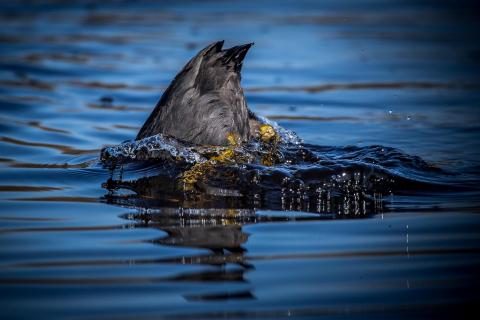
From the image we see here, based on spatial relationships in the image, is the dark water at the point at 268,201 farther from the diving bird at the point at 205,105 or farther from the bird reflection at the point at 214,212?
the diving bird at the point at 205,105

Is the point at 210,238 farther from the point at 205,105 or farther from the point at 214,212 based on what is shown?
the point at 205,105

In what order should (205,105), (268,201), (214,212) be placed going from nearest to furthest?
(214,212) → (268,201) → (205,105)

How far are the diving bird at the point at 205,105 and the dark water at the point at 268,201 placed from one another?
0.39 meters

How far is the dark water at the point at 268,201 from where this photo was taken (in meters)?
3.18

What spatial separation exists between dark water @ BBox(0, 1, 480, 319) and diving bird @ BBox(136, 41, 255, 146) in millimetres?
391

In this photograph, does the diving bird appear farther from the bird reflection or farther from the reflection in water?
the reflection in water

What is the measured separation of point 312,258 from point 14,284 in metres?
1.31

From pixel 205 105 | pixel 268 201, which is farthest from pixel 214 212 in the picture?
pixel 205 105

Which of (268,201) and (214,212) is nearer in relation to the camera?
(214,212)

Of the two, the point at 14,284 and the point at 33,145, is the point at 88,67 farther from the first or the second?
the point at 14,284

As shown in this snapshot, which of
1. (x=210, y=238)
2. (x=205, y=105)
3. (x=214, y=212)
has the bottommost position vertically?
(x=210, y=238)

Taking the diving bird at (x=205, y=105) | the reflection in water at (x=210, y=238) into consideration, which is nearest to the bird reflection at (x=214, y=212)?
the reflection in water at (x=210, y=238)

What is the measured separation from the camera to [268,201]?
460 centimetres

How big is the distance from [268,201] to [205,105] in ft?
3.71
